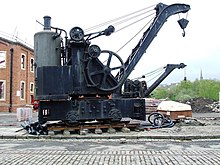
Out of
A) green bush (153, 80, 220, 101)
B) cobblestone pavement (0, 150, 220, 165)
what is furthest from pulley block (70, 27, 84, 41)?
green bush (153, 80, 220, 101)

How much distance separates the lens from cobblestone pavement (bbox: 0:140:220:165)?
8133mm

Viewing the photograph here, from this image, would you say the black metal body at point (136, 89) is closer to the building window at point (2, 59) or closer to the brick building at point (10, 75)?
the brick building at point (10, 75)

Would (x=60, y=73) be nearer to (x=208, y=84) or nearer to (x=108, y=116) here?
(x=108, y=116)

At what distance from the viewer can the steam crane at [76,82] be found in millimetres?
13781

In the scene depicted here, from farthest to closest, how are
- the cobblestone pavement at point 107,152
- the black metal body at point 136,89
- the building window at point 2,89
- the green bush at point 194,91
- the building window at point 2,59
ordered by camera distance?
the green bush at point 194,91
the building window at point 2,59
the building window at point 2,89
the black metal body at point 136,89
the cobblestone pavement at point 107,152

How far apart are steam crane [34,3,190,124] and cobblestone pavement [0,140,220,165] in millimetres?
1836

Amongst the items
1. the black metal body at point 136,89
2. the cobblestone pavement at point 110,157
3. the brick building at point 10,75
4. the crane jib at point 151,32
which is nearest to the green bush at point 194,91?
the brick building at point 10,75

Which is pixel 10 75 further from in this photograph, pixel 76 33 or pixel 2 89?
pixel 76 33

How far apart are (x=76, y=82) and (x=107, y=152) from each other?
4893mm

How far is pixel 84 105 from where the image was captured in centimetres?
1401

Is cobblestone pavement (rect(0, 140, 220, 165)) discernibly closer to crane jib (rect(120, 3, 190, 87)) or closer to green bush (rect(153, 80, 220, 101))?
crane jib (rect(120, 3, 190, 87))

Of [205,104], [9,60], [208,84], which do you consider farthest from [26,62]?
[208,84]

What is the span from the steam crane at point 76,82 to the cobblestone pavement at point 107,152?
72.3 inches

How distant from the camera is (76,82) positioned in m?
14.0
